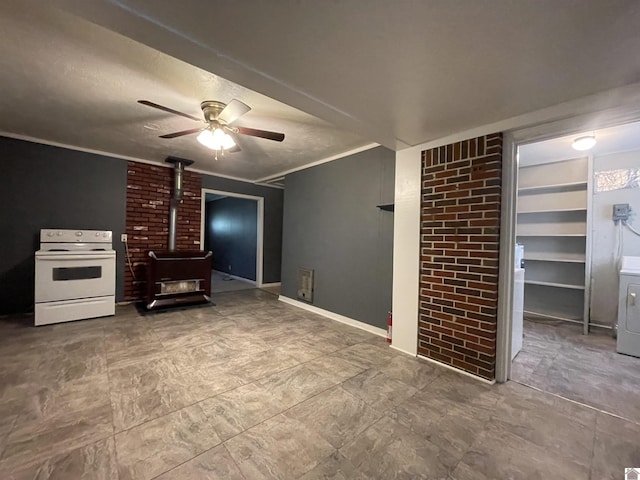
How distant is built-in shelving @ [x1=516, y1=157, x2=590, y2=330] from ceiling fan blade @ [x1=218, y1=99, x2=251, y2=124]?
13.1 ft

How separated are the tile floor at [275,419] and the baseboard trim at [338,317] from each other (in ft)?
1.78

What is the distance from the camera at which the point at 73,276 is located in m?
3.43

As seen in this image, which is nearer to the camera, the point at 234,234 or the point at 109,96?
the point at 109,96

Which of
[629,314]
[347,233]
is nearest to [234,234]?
[347,233]

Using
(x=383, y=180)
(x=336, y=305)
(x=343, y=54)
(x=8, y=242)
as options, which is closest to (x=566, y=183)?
(x=383, y=180)

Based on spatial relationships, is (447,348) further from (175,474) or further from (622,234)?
(622,234)

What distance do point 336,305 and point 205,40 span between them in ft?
10.6

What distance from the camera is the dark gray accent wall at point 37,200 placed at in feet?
11.7

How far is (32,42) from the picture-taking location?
1.67m

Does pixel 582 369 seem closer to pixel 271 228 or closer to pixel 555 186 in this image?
pixel 555 186

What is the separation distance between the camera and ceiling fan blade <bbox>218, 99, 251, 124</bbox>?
2.09 metres

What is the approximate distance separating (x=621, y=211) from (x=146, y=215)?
22.1ft

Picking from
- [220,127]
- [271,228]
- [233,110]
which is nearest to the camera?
[233,110]

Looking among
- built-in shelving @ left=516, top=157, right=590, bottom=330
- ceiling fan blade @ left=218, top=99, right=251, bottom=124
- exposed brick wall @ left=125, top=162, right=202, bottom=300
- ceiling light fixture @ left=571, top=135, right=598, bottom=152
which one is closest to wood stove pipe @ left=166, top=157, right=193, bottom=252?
exposed brick wall @ left=125, top=162, right=202, bottom=300
